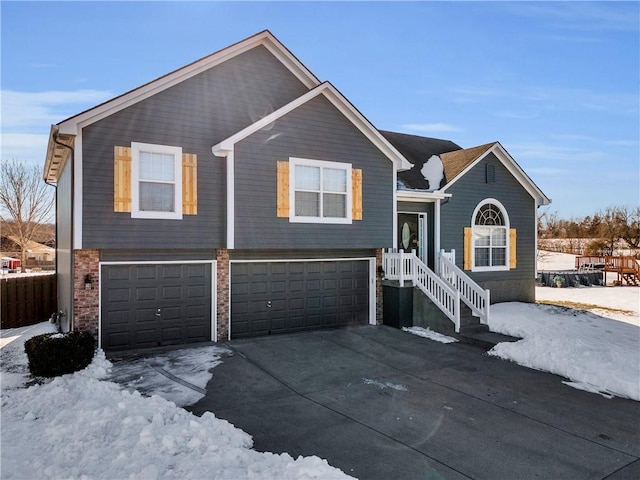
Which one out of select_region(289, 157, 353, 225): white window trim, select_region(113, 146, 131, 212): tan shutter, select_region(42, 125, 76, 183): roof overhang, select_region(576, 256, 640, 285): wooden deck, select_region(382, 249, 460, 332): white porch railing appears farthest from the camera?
select_region(576, 256, 640, 285): wooden deck

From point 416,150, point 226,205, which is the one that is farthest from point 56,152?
point 416,150

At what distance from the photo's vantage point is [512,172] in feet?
56.2

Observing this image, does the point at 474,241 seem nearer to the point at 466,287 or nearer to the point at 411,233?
the point at 411,233

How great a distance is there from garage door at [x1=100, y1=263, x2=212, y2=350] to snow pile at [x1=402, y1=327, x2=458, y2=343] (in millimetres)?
5766

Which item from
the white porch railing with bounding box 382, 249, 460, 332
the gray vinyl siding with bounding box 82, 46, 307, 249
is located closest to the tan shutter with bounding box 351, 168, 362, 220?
the white porch railing with bounding box 382, 249, 460, 332

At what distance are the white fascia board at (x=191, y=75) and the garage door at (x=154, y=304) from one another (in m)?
3.44

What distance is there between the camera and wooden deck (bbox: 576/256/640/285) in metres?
27.8

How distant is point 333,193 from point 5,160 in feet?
109

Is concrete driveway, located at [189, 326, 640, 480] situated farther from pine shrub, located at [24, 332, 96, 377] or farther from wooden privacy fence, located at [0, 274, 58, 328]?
wooden privacy fence, located at [0, 274, 58, 328]

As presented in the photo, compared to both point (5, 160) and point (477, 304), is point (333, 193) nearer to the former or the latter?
point (477, 304)

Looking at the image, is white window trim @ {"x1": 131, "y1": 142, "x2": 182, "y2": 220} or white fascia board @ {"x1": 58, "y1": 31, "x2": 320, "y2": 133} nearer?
white fascia board @ {"x1": 58, "y1": 31, "x2": 320, "y2": 133}

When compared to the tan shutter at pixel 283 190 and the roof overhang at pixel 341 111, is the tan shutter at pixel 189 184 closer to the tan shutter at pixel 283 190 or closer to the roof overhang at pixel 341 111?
the roof overhang at pixel 341 111

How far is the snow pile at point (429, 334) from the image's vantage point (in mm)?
11938

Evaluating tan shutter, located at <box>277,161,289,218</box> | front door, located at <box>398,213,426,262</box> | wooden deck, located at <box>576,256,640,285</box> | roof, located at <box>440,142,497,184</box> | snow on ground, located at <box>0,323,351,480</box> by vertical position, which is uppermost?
roof, located at <box>440,142,497,184</box>
